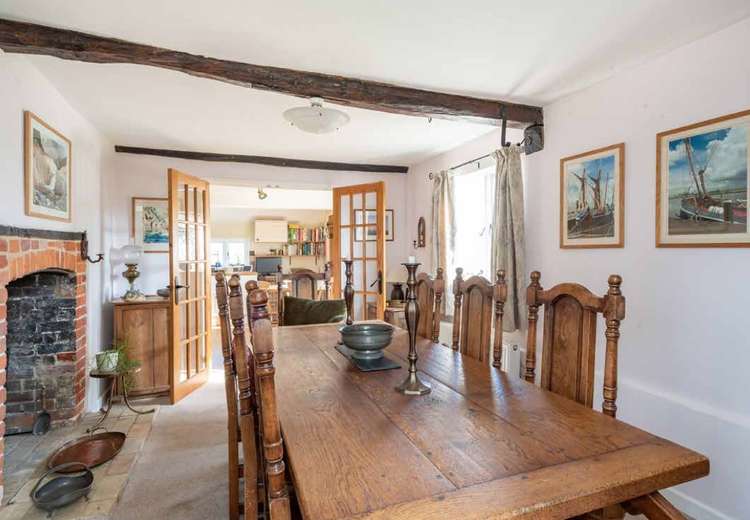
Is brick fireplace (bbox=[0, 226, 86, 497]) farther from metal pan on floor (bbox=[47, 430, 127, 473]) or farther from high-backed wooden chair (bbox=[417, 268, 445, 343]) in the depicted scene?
high-backed wooden chair (bbox=[417, 268, 445, 343])

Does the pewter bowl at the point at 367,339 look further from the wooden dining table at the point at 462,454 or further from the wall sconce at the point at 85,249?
the wall sconce at the point at 85,249

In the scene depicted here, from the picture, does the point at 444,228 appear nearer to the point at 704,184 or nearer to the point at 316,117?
the point at 316,117

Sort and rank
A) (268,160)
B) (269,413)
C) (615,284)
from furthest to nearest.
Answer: (268,160) < (615,284) < (269,413)

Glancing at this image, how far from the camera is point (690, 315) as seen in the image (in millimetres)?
1971

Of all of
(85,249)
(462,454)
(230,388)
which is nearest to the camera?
(462,454)

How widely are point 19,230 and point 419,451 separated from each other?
2.33 m

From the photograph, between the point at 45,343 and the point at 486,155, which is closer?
the point at 45,343

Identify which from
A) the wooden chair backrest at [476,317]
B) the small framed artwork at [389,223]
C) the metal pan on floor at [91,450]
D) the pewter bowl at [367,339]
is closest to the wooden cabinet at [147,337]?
the metal pan on floor at [91,450]

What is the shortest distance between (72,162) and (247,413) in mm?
2681

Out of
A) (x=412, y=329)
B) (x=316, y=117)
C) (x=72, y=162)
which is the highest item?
(x=316, y=117)

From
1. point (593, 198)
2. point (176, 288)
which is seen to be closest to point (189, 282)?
point (176, 288)

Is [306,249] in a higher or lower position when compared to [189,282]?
higher

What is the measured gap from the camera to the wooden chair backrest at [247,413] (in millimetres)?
1145

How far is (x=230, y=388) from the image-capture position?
1560 mm
